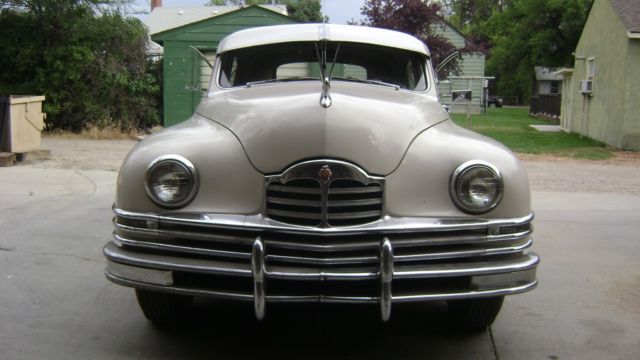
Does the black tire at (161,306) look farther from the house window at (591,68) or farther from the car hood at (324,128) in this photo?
the house window at (591,68)

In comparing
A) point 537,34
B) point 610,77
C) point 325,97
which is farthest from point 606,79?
point 537,34

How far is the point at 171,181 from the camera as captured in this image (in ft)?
11.2

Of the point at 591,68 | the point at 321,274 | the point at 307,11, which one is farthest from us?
the point at 307,11

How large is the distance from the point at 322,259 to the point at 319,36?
2380mm

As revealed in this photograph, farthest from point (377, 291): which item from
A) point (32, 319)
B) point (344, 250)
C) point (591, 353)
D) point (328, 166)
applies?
point (32, 319)

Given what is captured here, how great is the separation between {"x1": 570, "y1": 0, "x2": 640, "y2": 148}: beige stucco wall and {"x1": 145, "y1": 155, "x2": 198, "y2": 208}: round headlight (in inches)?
603

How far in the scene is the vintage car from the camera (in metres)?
3.26

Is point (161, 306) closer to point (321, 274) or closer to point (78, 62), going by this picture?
point (321, 274)

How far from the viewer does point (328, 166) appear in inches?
129

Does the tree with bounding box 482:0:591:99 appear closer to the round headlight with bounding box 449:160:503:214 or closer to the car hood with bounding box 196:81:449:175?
the car hood with bounding box 196:81:449:175

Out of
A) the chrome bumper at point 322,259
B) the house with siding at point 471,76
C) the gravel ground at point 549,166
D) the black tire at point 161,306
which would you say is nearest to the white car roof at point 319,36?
the black tire at point 161,306

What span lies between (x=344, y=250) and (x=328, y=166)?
407mm

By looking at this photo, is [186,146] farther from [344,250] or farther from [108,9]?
[108,9]

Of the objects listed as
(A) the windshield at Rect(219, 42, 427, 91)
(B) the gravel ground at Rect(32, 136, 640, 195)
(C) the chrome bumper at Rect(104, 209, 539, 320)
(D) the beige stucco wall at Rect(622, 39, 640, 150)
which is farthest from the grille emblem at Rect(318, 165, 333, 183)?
(D) the beige stucco wall at Rect(622, 39, 640, 150)
